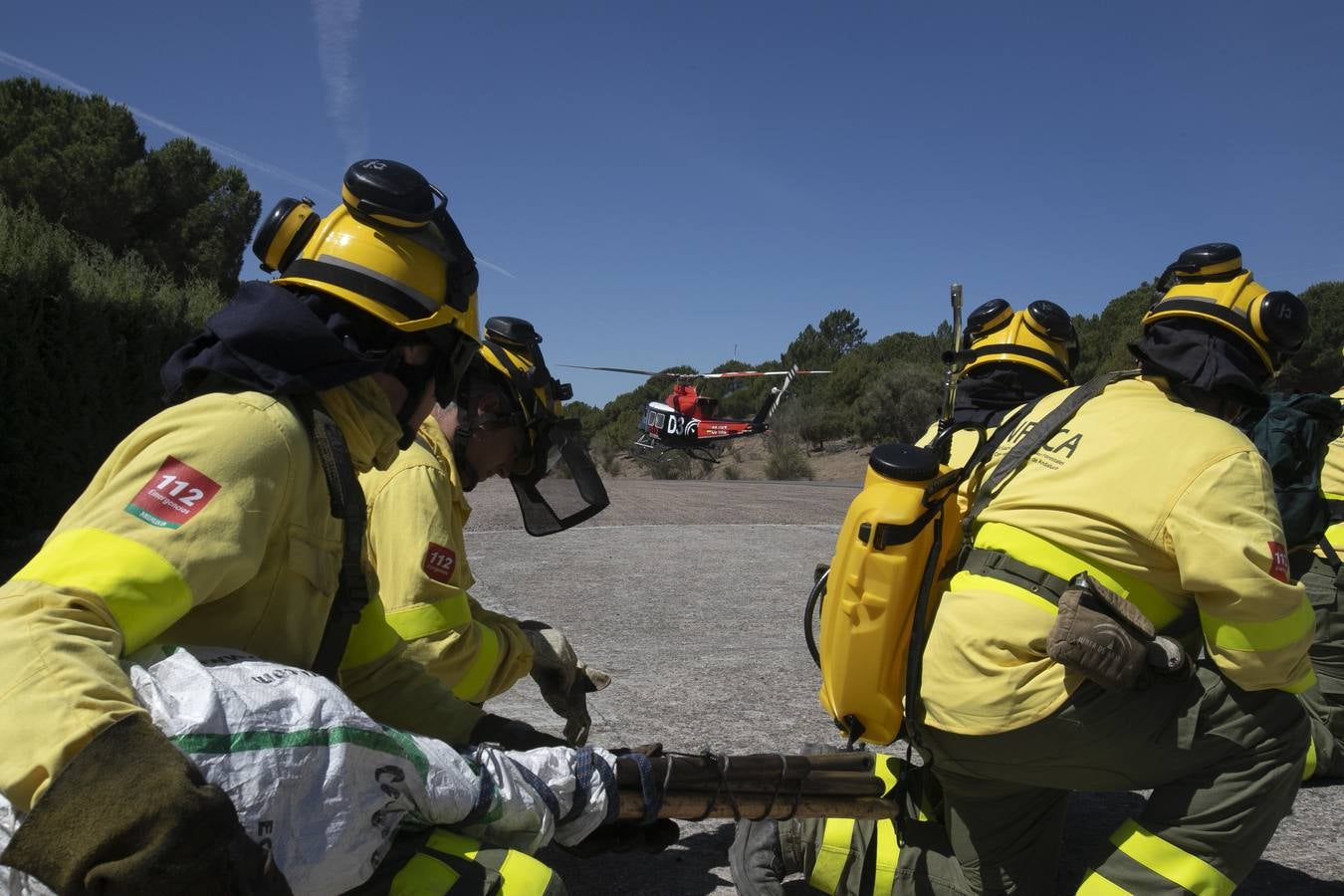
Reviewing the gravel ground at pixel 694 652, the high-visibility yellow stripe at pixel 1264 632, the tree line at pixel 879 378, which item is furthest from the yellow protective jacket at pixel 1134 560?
the tree line at pixel 879 378

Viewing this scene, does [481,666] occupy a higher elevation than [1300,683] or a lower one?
lower

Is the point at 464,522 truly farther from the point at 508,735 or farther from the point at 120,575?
the point at 120,575

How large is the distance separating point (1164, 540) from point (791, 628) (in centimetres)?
402

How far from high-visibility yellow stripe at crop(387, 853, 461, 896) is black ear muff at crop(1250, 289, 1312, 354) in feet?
8.39

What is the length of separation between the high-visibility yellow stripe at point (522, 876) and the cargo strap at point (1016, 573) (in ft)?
4.64

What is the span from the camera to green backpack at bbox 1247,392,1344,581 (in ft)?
12.6

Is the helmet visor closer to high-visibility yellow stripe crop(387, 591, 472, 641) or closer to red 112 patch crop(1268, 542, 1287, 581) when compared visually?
high-visibility yellow stripe crop(387, 591, 472, 641)

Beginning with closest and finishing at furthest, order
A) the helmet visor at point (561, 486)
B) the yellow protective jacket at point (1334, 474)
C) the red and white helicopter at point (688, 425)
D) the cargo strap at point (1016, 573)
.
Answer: the cargo strap at point (1016, 573) → the helmet visor at point (561, 486) → the yellow protective jacket at point (1334, 474) → the red and white helicopter at point (688, 425)

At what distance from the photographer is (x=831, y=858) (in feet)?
9.42

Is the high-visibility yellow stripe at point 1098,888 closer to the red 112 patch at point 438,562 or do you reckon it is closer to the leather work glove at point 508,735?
the leather work glove at point 508,735

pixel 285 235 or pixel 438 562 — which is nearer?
pixel 285 235

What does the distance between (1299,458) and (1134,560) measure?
7.05 feet

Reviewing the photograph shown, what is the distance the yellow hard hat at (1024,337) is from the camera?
491 cm

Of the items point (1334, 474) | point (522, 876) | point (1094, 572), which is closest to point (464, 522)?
point (522, 876)
